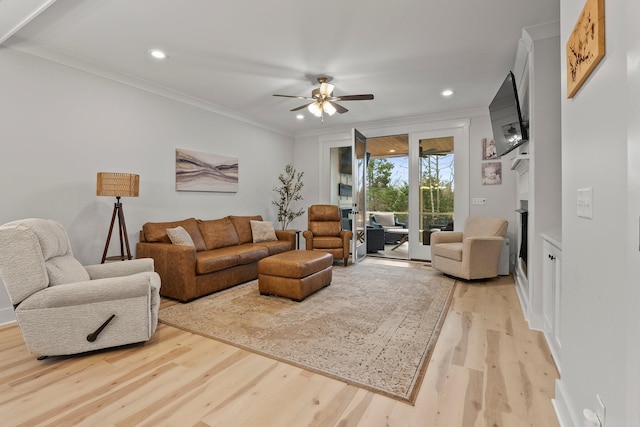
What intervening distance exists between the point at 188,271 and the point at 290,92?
2.68 metres

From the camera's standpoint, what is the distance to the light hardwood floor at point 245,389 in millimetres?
1508

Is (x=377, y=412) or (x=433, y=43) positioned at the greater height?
(x=433, y=43)

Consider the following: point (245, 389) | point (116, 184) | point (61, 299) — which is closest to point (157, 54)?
point (116, 184)

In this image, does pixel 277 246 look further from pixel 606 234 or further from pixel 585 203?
pixel 606 234

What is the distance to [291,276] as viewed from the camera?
3254mm

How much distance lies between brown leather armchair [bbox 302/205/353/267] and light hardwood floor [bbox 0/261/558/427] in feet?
9.41

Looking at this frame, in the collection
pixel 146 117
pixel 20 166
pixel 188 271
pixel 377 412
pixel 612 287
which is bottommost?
pixel 377 412

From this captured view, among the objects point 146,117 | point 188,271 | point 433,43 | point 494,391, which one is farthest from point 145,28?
point 494,391

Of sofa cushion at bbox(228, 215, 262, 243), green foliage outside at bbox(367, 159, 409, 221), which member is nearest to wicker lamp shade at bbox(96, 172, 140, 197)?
sofa cushion at bbox(228, 215, 262, 243)

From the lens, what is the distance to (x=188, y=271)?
324cm

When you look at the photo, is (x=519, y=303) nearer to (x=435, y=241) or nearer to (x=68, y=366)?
(x=435, y=241)

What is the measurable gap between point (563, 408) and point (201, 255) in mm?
3459

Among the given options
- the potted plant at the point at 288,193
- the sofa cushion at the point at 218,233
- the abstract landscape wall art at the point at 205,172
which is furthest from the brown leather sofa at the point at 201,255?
the potted plant at the point at 288,193

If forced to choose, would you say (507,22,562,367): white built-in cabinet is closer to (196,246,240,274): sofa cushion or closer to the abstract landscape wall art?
(196,246,240,274): sofa cushion
